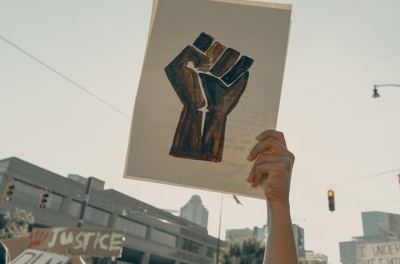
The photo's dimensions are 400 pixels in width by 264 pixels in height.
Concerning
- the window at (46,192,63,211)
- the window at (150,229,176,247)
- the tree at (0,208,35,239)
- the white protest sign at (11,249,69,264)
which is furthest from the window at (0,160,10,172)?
the white protest sign at (11,249,69,264)

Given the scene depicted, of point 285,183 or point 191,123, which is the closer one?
point 285,183

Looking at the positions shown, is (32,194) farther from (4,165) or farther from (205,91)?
(205,91)

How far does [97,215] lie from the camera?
161 ft

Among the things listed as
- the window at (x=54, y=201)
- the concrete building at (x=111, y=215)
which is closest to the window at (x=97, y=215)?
the concrete building at (x=111, y=215)

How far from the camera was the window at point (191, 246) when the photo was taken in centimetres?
6344

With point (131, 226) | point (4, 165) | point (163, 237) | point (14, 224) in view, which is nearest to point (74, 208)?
point (131, 226)

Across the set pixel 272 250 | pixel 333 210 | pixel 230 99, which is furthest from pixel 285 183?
pixel 333 210

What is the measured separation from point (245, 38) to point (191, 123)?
539 mm

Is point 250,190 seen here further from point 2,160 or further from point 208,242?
point 208,242

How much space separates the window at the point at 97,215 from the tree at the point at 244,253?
18.8 m

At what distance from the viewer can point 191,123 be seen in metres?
1.71

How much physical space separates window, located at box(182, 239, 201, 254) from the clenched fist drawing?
64.2 metres

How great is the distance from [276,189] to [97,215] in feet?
167

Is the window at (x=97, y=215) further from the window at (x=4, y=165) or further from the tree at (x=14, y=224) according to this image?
the window at (x=4, y=165)
